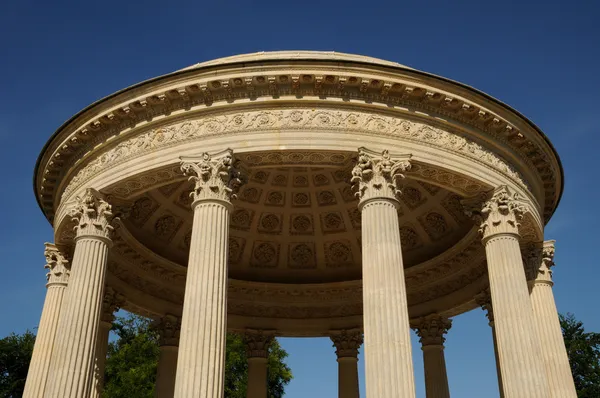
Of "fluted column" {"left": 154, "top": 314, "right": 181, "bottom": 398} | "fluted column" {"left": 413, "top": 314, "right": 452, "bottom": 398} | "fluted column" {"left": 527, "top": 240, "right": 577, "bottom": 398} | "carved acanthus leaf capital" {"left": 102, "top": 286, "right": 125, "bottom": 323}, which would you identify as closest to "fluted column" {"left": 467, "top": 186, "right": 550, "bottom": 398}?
"fluted column" {"left": 527, "top": 240, "right": 577, "bottom": 398}

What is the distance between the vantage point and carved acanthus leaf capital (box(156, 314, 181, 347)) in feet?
147

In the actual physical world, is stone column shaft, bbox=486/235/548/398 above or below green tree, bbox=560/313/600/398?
below

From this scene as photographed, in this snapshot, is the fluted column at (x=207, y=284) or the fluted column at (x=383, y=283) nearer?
the fluted column at (x=383, y=283)

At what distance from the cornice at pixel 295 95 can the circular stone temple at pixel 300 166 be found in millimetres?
74

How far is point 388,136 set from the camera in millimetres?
31562

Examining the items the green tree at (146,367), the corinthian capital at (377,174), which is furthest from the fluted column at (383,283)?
the green tree at (146,367)

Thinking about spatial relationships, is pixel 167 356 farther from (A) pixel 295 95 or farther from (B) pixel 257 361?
(A) pixel 295 95

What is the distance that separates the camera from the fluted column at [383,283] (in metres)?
24.8

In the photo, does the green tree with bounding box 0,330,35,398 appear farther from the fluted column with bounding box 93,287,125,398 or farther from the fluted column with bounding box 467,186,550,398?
the fluted column with bounding box 467,186,550,398

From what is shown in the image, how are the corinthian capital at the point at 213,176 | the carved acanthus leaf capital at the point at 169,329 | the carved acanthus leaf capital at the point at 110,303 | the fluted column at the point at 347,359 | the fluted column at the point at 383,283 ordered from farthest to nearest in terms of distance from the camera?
1. the fluted column at the point at 347,359
2. the carved acanthus leaf capital at the point at 169,329
3. the carved acanthus leaf capital at the point at 110,303
4. the corinthian capital at the point at 213,176
5. the fluted column at the point at 383,283

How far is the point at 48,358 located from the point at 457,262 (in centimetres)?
2739

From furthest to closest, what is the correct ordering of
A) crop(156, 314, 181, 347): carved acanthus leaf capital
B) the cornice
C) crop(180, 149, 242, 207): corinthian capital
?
crop(156, 314, 181, 347): carved acanthus leaf capital → the cornice → crop(180, 149, 242, 207): corinthian capital

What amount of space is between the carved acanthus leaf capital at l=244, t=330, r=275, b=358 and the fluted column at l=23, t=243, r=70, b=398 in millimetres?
15963

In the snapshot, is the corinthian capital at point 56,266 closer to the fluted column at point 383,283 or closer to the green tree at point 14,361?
the fluted column at point 383,283
